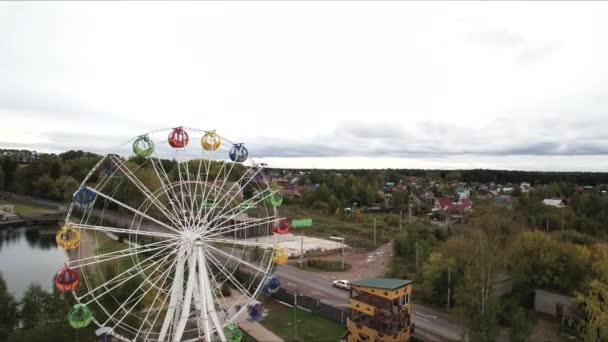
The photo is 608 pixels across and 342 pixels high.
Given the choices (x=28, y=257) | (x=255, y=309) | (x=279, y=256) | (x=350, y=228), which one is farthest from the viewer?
(x=350, y=228)

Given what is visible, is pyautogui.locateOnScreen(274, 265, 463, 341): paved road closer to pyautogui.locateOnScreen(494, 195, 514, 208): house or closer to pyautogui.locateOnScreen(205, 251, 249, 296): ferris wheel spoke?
pyautogui.locateOnScreen(205, 251, 249, 296): ferris wheel spoke

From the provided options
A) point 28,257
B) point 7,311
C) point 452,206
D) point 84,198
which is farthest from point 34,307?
point 452,206

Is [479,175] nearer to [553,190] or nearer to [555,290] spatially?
[553,190]

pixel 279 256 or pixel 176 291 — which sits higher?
pixel 279 256

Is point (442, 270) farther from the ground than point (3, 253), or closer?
farther from the ground

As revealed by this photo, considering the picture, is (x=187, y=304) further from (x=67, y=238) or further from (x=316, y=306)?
(x=316, y=306)

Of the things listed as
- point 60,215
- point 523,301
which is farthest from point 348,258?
point 60,215
